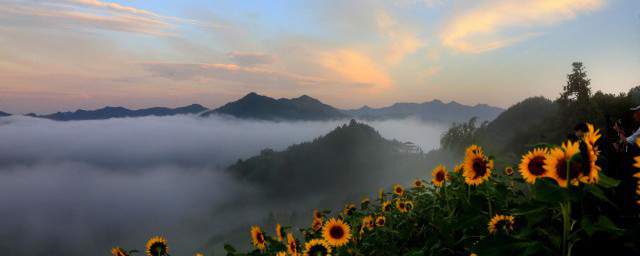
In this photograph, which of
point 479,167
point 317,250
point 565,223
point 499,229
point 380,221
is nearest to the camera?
point 565,223

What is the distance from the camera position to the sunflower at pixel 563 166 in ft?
6.32

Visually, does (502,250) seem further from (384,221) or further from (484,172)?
(384,221)

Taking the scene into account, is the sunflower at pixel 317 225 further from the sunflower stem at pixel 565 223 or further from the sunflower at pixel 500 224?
the sunflower stem at pixel 565 223

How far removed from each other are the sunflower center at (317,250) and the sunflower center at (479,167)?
4.97 ft

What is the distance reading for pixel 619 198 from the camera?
233cm

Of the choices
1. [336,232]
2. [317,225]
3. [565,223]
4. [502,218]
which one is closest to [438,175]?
[336,232]

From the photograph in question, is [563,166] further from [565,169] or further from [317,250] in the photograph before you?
[317,250]

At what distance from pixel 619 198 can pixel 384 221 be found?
3185mm

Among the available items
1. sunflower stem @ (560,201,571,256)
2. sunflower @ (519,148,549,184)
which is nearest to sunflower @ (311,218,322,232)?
sunflower @ (519,148,549,184)

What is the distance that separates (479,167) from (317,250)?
1638mm

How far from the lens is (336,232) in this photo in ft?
14.5

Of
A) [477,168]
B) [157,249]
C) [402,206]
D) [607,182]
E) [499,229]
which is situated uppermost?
[607,182]

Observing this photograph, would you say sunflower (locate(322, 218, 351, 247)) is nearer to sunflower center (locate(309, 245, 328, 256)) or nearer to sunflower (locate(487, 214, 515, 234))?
sunflower center (locate(309, 245, 328, 256))

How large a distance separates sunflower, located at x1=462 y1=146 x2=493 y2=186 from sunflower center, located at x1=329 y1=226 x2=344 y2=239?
152 cm
